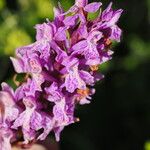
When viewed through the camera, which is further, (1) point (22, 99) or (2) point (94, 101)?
(2) point (94, 101)

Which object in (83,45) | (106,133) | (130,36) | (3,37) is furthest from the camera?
(130,36)

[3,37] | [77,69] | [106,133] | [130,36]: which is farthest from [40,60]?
[130,36]

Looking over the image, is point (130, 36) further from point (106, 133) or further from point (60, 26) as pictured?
point (60, 26)

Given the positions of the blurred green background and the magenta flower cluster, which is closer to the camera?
the magenta flower cluster

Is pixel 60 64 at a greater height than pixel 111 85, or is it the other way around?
pixel 60 64

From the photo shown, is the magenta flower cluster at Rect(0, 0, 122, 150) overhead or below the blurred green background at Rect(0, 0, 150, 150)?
overhead
